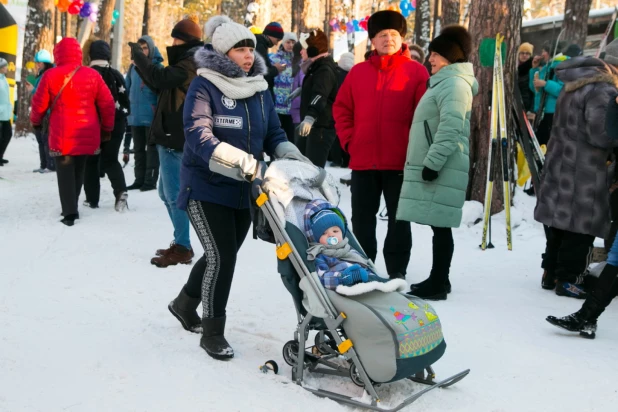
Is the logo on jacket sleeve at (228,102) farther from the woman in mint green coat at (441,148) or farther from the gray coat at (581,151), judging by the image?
the gray coat at (581,151)

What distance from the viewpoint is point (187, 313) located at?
494cm

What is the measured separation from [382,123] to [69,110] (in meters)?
4.12

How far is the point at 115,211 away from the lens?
935 cm

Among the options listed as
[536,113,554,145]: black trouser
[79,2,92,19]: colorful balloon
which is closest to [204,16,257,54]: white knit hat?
[536,113,554,145]: black trouser

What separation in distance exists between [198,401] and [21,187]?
27.8 feet

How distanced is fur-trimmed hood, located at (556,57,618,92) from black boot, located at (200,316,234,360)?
3.36 m

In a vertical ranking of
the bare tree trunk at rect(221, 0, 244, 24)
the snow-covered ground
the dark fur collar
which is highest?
the bare tree trunk at rect(221, 0, 244, 24)

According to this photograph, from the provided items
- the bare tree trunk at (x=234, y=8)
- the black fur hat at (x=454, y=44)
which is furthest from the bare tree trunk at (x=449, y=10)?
the bare tree trunk at (x=234, y=8)

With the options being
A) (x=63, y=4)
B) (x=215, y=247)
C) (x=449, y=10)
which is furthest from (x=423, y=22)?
(x=215, y=247)

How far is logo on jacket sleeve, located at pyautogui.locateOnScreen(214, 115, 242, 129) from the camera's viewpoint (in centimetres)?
442

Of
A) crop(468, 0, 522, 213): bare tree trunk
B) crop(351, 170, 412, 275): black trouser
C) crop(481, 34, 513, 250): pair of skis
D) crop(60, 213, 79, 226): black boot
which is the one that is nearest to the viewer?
crop(351, 170, 412, 275): black trouser

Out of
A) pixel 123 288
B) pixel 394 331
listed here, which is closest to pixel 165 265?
pixel 123 288

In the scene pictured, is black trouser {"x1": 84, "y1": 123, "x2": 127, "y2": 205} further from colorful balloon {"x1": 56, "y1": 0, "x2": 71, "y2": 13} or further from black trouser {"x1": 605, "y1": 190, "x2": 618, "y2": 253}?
colorful balloon {"x1": 56, "y1": 0, "x2": 71, "y2": 13}

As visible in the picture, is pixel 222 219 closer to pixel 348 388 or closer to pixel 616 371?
pixel 348 388
